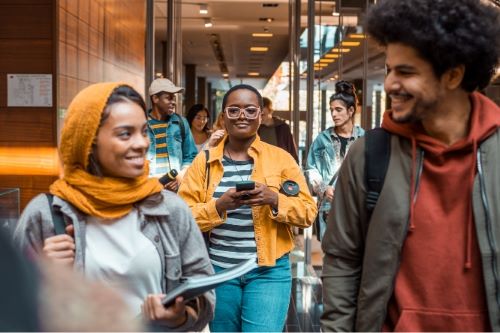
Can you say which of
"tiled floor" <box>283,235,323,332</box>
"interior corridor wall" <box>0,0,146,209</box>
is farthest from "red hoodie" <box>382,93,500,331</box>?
"interior corridor wall" <box>0,0,146,209</box>

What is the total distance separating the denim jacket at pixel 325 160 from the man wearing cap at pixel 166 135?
940 millimetres

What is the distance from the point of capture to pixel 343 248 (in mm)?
1934

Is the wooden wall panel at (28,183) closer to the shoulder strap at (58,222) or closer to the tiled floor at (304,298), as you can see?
the tiled floor at (304,298)

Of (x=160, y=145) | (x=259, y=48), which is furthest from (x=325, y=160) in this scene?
(x=259, y=48)

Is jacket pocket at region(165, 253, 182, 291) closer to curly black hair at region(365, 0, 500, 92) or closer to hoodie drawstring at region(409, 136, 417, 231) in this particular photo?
hoodie drawstring at region(409, 136, 417, 231)

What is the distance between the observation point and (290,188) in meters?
3.41

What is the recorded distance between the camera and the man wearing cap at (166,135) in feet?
18.2

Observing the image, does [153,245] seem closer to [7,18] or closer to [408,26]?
[408,26]

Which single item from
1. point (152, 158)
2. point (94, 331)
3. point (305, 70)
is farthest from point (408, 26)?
point (305, 70)

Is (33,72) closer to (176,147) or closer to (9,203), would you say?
(176,147)

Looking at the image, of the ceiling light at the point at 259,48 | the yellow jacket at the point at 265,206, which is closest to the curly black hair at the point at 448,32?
the yellow jacket at the point at 265,206

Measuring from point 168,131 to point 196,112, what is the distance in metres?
2.77

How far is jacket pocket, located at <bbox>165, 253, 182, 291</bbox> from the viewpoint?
1.98m

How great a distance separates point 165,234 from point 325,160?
3890 mm
